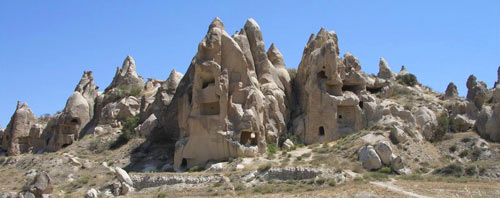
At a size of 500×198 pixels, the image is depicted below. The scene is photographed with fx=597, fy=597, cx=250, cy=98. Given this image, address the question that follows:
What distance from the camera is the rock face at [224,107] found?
40656 millimetres

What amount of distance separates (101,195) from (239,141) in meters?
9.96

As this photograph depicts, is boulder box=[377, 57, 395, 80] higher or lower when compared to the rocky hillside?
higher

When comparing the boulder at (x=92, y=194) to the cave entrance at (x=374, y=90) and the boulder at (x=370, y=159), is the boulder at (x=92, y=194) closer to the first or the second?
the boulder at (x=370, y=159)

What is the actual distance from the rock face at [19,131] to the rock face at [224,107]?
16.7 m

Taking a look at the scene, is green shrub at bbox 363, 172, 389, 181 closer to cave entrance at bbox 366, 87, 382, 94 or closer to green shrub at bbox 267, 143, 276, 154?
green shrub at bbox 267, 143, 276, 154

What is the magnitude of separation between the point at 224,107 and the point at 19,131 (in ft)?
75.4

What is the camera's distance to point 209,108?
42812mm

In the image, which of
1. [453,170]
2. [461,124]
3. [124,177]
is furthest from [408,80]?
[124,177]

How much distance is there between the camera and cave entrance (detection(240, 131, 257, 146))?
41.7 m

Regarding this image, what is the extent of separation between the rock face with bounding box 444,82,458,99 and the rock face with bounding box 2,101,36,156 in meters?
37.9

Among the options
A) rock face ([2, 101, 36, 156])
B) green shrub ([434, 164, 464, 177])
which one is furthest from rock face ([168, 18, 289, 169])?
rock face ([2, 101, 36, 156])

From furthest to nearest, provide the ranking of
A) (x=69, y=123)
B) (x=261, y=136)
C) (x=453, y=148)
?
1. (x=69, y=123)
2. (x=261, y=136)
3. (x=453, y=148)

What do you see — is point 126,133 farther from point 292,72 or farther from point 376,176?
point 376,176

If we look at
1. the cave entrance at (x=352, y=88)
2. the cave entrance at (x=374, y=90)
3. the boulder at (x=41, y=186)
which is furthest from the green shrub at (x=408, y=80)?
the boulder at (x=41, y=186)
